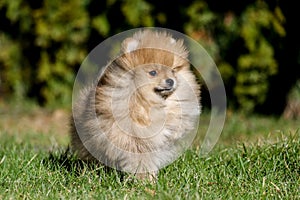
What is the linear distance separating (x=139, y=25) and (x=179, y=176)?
4.16 metres

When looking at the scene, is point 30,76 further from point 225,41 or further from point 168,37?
point 168,37

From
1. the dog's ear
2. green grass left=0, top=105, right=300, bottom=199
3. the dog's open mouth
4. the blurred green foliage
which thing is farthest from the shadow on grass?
the blurred green foliage

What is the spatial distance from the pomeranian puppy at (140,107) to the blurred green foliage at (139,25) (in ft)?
12.5

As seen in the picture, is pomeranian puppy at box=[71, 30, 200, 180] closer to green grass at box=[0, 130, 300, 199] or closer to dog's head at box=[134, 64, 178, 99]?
dog's head at box=[134, 64, 178, 99]

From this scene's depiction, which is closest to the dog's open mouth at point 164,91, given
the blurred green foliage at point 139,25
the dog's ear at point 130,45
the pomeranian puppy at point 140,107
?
the pomeranian puppy at point 140,107

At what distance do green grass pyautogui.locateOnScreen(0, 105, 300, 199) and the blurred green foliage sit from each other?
313 centimetres

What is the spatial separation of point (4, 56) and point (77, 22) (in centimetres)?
117

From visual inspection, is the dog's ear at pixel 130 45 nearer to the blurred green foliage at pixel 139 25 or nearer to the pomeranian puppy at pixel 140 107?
the pomeranian puppy at pixel 140 107

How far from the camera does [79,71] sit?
8.18 m

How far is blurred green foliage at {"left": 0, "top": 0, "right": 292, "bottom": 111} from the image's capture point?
7879mm

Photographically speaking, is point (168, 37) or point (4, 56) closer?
point (168, 37)

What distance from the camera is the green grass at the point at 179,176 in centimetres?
374

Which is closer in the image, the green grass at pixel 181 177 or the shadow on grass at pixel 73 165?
the green grass at pixel 181 177

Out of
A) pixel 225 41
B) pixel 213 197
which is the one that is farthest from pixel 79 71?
pixel 213 197
